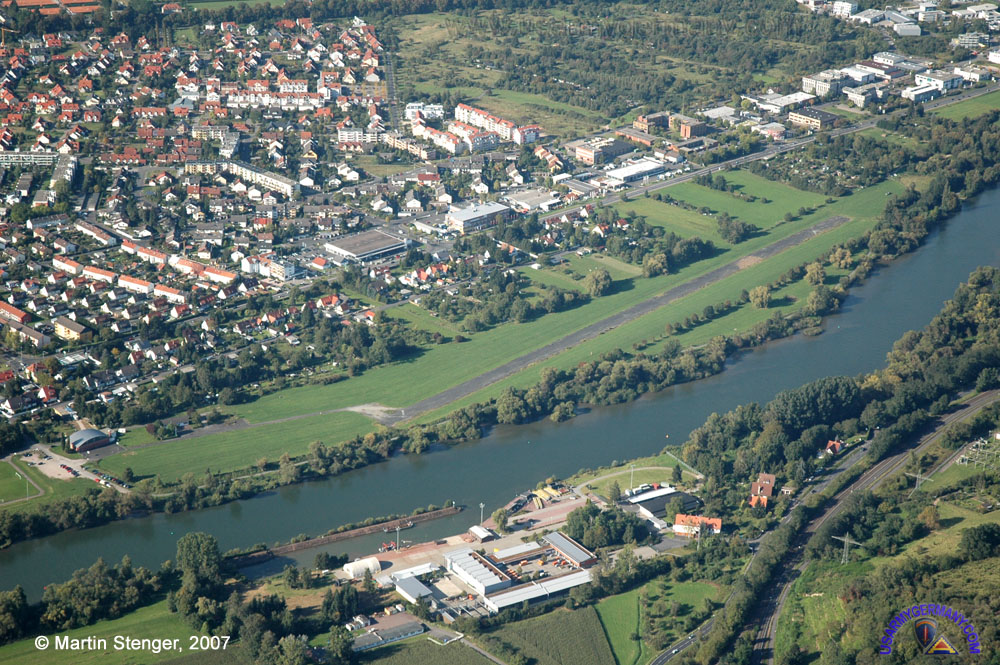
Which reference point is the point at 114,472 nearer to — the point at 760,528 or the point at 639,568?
the point at 639,568

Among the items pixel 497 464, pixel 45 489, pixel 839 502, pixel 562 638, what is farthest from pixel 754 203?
pixel 45 489

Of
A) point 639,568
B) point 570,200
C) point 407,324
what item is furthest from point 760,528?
point 570,200

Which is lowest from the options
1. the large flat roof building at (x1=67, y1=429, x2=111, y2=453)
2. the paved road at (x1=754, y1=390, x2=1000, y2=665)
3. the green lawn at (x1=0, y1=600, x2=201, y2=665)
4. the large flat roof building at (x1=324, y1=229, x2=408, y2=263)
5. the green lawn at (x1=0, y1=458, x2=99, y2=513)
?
the paved road at (x1=754, y1=390, x2=1000, y2=665)

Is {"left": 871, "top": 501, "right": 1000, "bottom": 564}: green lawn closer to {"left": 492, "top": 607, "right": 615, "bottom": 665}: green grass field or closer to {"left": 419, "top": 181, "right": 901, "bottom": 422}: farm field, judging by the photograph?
{"left": 492, "top": 607, "right": 615, "bottom": 665}: green grass field

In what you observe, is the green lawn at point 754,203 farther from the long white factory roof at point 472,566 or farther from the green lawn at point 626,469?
the long white factory roof at point 472,566

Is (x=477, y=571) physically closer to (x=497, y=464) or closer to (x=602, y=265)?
(x=497, y=464)

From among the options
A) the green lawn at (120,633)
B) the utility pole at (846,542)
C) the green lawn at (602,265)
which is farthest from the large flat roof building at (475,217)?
the green lawn at (120,633)

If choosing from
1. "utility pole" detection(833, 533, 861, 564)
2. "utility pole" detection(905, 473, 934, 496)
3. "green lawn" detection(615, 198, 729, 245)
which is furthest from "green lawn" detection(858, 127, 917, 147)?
"utility pole" detection(833, 533, 861, 564)
